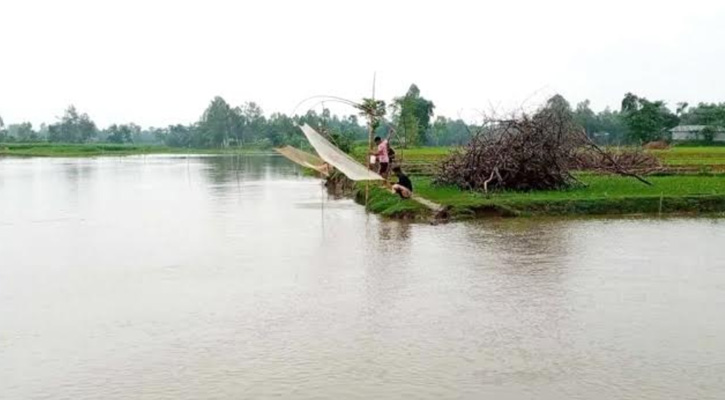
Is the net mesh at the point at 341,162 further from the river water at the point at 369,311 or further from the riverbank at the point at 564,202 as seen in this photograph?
the river water at the point at 369,311

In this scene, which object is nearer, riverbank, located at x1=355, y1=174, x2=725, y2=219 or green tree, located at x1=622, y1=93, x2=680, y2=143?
riverbank, located at x1=355, y1=174, x2=725, y2=219

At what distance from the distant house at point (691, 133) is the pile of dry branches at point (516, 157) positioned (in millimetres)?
36359

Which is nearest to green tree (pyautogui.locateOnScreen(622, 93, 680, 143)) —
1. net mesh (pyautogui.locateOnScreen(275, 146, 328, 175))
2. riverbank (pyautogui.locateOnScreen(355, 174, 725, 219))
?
Answer: net mesh (pyautogui.locateOnScreen(275, 146, 328, 175))

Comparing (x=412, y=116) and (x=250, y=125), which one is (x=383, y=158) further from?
(x=250, y=125)

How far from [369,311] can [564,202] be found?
304 inches

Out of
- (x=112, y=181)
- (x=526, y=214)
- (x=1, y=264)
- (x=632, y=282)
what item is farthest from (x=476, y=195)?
(x=112, y=181)

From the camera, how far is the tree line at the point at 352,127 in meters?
49.1

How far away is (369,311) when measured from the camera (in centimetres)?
654

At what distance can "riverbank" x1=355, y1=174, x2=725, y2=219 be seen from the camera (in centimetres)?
1304

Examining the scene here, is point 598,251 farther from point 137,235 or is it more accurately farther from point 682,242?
point 137,235

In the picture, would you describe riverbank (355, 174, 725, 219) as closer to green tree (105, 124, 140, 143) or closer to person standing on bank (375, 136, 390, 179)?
person standing on bank (375, 136, 390, 179)

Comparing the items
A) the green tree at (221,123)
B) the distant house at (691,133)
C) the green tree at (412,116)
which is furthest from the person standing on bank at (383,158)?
the green tree at (221,123)

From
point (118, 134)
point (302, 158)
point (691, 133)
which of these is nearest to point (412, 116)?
point (691, 133)

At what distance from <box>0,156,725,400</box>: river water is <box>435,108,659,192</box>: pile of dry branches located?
3595 millimetres
